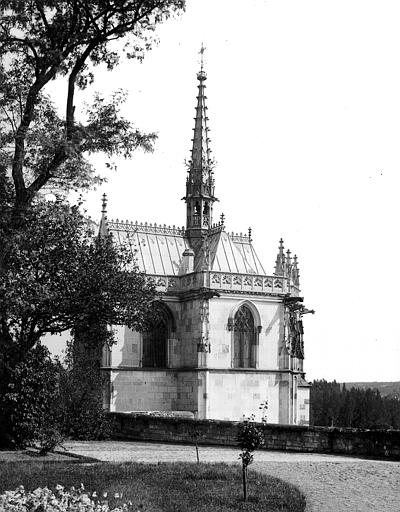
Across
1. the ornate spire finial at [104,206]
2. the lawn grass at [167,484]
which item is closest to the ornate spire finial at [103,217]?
the ornate spire finial at [104,206]

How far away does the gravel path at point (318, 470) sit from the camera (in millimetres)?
15000

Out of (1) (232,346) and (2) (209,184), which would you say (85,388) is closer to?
(1) (232,346)

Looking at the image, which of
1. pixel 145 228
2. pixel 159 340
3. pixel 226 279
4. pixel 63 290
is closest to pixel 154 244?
pixel 145 228

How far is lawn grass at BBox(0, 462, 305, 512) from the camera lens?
14203 mm

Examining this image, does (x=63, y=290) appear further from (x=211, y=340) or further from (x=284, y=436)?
(x=211, y=340)

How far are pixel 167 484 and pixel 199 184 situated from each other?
3184 cm

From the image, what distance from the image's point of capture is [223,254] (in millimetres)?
45219

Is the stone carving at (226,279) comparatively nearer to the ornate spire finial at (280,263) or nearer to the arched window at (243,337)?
the arched window at (243,337)

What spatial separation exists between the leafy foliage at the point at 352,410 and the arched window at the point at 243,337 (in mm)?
49433

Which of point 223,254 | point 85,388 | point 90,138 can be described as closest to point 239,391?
point 223,254

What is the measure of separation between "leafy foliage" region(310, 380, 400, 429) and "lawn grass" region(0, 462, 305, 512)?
73.6m

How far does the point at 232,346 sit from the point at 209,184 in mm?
9592

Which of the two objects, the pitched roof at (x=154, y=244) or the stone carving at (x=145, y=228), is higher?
the stone carving at (x=145, y=228)

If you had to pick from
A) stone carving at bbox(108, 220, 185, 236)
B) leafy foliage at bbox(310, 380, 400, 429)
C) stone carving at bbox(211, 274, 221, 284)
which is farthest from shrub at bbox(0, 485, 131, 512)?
leafy foliage at bbox(310, 380, 400, 429)
